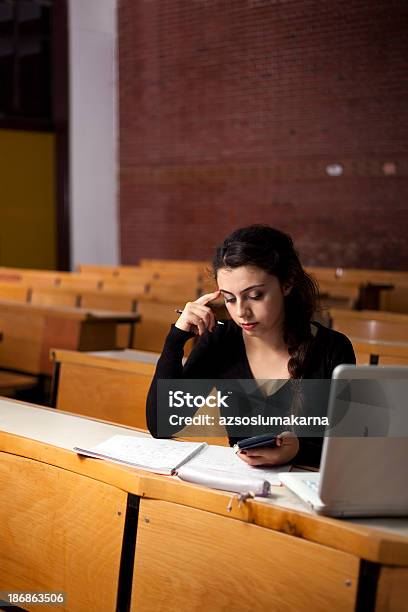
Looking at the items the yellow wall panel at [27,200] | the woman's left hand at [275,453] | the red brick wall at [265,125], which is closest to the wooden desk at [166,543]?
the woman's left hand at [275,453]

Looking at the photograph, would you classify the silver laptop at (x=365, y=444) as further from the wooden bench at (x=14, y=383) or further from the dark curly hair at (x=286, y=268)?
the wooden bench at (x=14, y=383)

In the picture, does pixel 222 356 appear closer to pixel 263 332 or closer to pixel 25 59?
pixel 263 332

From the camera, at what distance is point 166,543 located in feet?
5.84

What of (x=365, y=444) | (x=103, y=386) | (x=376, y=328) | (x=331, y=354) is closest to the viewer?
(x=365, y=444)

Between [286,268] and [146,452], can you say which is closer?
[146,452]

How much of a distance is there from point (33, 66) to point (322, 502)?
10.6 meters

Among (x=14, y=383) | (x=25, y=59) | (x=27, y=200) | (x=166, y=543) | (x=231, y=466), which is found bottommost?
(x=14, y=383)

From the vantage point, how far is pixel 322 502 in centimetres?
158

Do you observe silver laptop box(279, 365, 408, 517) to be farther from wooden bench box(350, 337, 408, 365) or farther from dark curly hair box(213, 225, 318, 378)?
Answer: wooden bench box(350, 337, 408, 365)

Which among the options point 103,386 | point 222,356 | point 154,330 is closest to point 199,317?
point 222,356

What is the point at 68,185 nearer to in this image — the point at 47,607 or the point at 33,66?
the point at 33,66

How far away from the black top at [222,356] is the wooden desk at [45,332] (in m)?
2.39

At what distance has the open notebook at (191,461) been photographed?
175 centimetres

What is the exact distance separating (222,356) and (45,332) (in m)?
2.66
